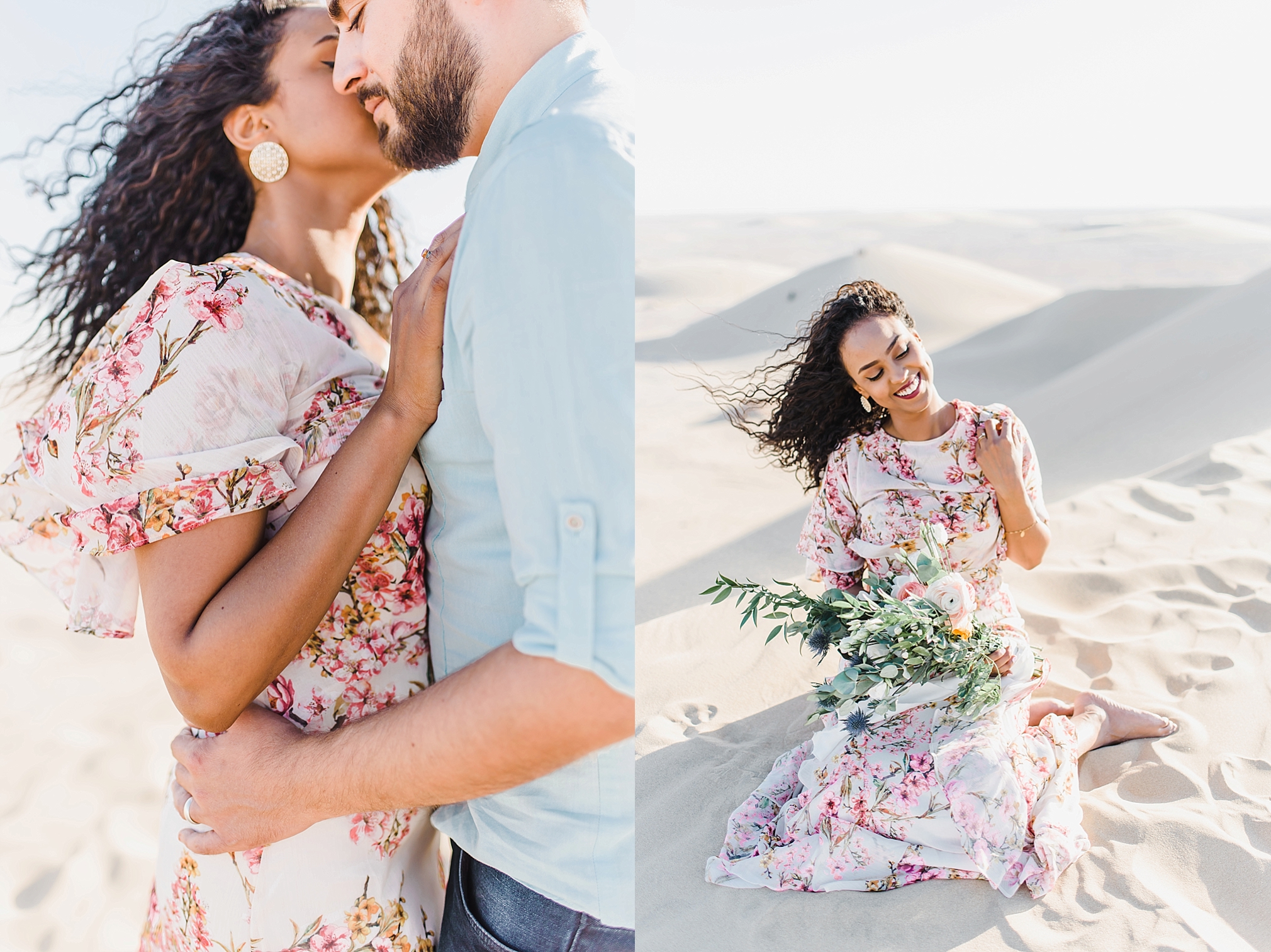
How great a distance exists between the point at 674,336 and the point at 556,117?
1192 cm

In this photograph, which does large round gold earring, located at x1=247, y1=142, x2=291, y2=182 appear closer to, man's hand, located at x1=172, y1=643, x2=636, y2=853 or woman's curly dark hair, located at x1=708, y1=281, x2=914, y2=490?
man's hand, located at x1=172, y1=643, x2=636, y2=853

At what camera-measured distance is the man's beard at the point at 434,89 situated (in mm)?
1036

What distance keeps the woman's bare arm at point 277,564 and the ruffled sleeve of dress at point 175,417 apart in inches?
1.8

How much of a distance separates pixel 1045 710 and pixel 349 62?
2.87 metres

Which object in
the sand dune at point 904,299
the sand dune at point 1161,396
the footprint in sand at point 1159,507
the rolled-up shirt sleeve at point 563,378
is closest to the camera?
the rolled-up shirt sleeve at point 563,378

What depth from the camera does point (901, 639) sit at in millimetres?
2363

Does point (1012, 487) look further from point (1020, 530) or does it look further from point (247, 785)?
point (247, 785)

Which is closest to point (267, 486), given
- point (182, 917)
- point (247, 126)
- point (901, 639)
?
point (182, 917)

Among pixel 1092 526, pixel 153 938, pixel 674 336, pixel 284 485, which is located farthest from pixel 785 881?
pixel 674 336

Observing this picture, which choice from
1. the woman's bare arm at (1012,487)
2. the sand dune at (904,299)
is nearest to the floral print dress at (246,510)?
the woman's bare arm at (1012,487)

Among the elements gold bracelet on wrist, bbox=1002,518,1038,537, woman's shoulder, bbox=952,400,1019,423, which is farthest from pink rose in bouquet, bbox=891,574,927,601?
woman's shoulder, bbox=952,400,1019,423

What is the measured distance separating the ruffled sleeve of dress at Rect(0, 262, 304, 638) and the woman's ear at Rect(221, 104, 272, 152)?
1.68 feet

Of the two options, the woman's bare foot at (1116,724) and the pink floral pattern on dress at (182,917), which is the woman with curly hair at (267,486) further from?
the woman's bare foot at (1116,724)

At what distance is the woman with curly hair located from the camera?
1.11 m
